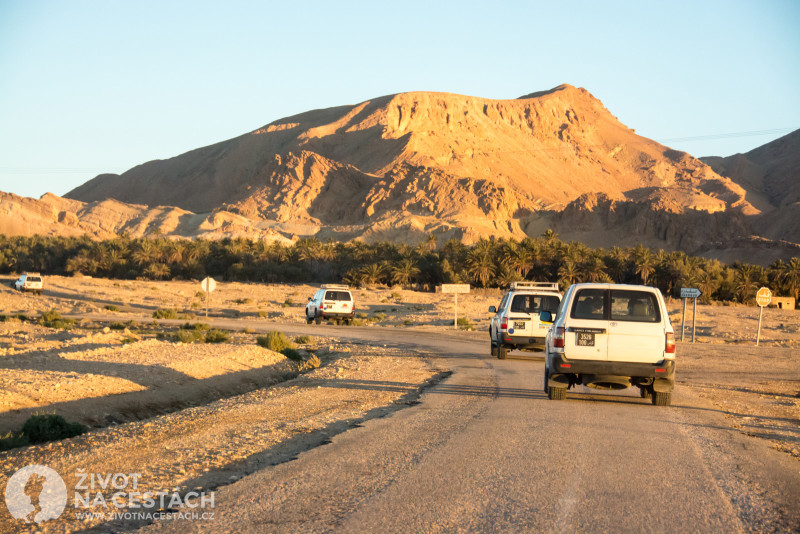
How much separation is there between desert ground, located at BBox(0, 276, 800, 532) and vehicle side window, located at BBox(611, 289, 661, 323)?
1955 millimetres

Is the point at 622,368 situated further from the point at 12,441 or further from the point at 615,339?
the point at 12,441

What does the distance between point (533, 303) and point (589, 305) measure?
28.3 feet

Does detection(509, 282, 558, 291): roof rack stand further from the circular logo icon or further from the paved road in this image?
the circular logo icon

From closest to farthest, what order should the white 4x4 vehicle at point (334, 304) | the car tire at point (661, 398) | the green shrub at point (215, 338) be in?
the car tire at point (661, 398) < the green shrub at point (215, 338) < the white 4x4 vehicle at point (334, 304)

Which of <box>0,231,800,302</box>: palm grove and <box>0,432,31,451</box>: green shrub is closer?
<box>0,432,31,451</box>: green shrub

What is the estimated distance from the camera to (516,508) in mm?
6199

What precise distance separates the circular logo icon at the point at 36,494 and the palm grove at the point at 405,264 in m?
57.8

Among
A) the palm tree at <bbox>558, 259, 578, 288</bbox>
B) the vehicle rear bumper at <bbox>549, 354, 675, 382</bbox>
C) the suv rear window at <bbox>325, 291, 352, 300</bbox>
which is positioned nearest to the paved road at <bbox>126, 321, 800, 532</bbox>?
the vehicle rear bumper at <bbox>549, 354, 675, 382</bbox>

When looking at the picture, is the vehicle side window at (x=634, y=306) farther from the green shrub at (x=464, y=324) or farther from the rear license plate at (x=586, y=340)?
the green shrub at (x=464, y=324)

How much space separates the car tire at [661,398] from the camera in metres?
12.4

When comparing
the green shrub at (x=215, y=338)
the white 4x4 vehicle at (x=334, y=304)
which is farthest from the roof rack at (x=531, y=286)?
the white 4x4 vehicle at (x=334, y=304)

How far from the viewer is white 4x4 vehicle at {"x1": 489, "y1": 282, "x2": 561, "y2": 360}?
66.4ft

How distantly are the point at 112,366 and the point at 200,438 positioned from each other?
8481 millimetres

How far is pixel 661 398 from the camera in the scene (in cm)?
1254
